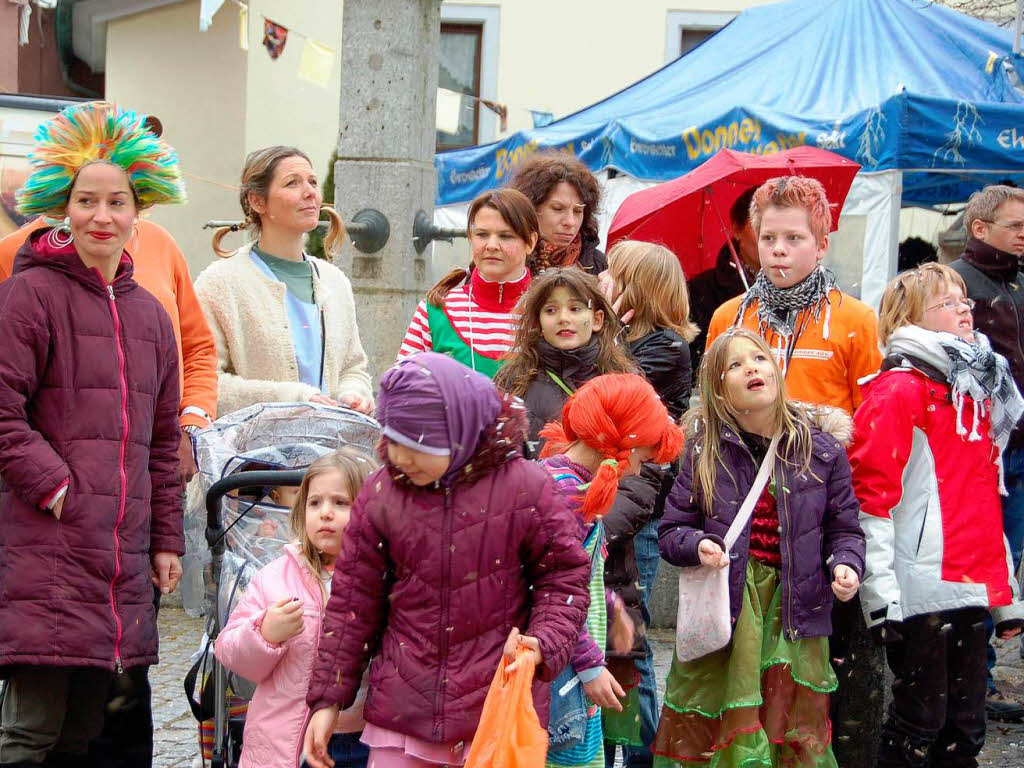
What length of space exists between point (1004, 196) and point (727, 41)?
237 inches

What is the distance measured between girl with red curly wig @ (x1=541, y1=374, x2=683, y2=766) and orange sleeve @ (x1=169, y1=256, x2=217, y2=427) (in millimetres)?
1229

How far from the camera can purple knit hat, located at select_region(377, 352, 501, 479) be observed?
301 cm

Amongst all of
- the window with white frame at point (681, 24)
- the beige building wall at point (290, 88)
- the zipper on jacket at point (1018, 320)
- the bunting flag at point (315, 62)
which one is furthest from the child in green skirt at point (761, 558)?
the window with white frame at point (681, 24)

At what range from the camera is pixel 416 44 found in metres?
7.55

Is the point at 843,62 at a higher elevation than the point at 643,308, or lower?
higher

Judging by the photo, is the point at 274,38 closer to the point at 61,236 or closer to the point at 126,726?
the point at 61,236

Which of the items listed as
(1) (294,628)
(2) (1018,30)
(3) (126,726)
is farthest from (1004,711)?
(2) (1018,30)

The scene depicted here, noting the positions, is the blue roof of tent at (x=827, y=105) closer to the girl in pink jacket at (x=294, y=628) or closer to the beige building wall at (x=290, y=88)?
the beige building wall at (x=290, y=88)

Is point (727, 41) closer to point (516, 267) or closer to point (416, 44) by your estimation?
point (416, 44)

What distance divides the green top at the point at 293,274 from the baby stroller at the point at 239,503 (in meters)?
0.85

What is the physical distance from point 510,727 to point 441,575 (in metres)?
0.40

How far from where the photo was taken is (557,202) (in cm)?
510

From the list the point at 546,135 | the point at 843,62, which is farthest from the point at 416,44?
the point at 843,62

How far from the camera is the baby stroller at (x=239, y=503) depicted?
367 cm
